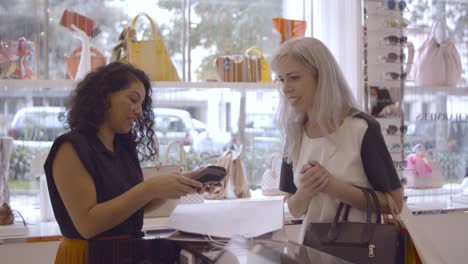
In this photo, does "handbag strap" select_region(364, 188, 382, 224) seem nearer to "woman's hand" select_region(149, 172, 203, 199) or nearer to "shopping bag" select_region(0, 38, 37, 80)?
"woman's hand" select_region(149, 172, 203, 199)

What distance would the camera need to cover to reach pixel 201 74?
3.52 metres

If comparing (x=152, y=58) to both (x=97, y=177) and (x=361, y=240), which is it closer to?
(x=97, y=177)

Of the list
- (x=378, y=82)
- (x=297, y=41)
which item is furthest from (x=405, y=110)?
(x=297, y=41)

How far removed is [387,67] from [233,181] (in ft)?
3.77

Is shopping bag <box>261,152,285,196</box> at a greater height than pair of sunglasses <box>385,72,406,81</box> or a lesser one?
lesser

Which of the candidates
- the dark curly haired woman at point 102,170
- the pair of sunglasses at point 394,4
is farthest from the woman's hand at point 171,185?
the pair of sunglasses at point 394,4

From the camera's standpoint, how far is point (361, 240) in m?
1.53

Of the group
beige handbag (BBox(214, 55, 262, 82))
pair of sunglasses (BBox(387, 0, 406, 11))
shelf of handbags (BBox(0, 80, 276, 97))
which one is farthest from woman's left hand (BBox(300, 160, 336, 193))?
pair of sunglasses (BBox(387, 0, 406, 11))

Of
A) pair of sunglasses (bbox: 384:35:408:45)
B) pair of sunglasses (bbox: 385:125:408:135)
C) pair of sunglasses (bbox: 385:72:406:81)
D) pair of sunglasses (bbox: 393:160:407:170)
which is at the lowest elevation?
pair of sunglasses (bbox: 393:160:407:170)

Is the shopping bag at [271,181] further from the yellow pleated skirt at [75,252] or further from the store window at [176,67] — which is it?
the yellow pleated skirt at [75,252]

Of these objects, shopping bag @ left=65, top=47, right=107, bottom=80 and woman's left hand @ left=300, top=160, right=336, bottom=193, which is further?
shopping bag @ left=65, top=47, right=107, bottom=80

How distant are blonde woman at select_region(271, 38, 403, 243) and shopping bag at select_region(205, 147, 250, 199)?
4.83 feet

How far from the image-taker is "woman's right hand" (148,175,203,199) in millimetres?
1434

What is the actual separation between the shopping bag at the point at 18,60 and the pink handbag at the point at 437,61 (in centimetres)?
238
